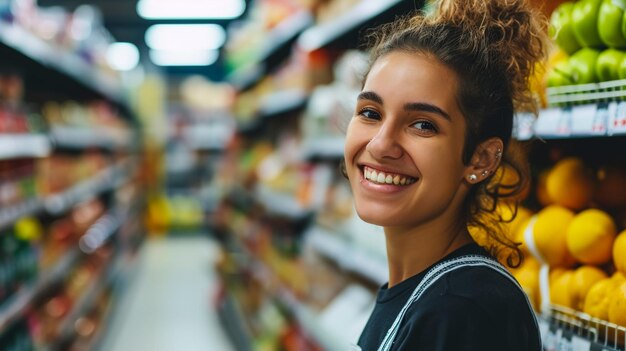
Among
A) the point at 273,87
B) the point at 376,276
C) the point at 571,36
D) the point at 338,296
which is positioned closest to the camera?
the point at 571,36

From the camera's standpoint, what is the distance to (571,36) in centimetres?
143

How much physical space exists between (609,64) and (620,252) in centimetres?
34

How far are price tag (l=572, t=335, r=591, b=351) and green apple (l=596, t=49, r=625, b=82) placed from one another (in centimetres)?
47

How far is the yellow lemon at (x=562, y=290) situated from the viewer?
1.40 metres

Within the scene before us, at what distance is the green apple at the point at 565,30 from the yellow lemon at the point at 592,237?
34 cm

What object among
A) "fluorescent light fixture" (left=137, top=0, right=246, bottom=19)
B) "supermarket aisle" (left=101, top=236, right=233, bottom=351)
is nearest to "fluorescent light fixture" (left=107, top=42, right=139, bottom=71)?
"fluorescent light fixture" (left=137, top=0, right=246, bottom=19)

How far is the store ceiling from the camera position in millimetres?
10797

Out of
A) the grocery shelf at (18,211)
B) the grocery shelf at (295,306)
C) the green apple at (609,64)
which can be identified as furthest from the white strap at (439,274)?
the grocery shelf at (18,211)

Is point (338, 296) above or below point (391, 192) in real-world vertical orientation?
below

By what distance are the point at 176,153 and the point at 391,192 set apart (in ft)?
40.2

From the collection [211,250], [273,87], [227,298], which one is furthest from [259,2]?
[211,250]

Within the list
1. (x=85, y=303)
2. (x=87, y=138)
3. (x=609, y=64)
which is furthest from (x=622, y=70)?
(x=87, y=138)

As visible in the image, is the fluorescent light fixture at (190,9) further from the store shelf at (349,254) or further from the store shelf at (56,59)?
the store shelf at (349,254)

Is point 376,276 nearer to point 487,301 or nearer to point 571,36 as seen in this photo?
point 571,36
